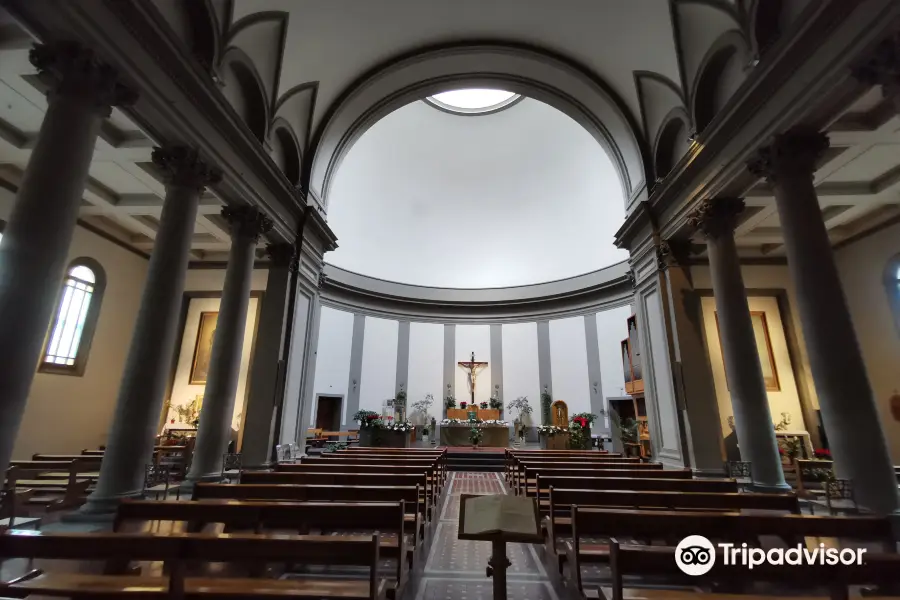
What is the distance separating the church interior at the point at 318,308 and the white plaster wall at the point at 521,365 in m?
3.08

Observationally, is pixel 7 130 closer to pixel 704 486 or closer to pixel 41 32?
pixel 41 32

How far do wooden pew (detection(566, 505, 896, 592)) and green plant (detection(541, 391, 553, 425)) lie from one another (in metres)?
15.1

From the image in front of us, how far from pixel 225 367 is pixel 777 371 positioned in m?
12.7

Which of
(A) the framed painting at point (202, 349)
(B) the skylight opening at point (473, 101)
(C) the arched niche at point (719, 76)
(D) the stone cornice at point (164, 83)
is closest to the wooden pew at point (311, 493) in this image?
(D) the stone cornice at point (164, 83)

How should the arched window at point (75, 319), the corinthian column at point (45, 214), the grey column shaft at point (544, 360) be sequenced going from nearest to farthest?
the corinthian column at point (45, 214), the arched window at point (75, 319), the grey column shaft at point (544, 360)

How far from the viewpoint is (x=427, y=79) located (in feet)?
33.8

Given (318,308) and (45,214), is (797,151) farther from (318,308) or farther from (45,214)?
(318,308)

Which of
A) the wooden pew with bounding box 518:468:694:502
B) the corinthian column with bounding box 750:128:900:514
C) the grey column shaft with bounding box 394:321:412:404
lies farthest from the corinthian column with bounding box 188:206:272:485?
the grey column shaft with bounding box 394:321:412:404

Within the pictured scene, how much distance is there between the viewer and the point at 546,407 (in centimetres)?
1800

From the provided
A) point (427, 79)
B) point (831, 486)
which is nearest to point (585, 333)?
point (427, 79)

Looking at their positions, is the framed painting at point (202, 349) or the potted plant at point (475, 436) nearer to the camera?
the framed painting at point (202, 349)

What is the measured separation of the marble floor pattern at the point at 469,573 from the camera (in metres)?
3.39

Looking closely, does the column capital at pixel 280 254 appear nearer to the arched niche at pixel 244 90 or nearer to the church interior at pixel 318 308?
the church interior at pixel 318 308

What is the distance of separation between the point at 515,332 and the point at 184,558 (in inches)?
732
